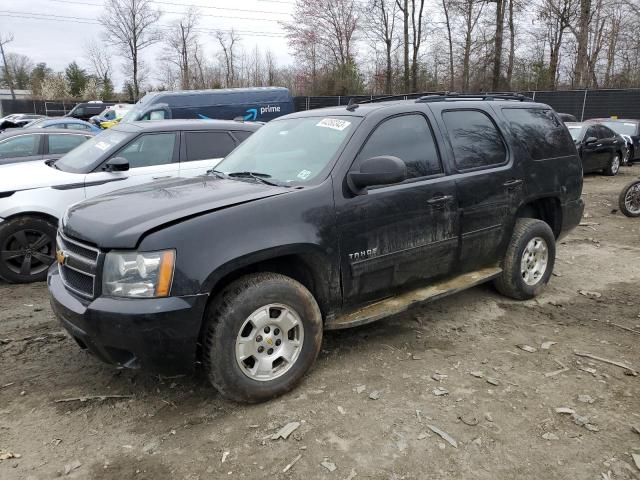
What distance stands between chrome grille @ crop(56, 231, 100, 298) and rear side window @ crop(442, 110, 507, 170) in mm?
2878

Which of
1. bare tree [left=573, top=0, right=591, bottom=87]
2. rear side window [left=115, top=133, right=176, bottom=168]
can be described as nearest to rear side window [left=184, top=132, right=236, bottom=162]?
rear side window [left=115, top=133, right=176, bottom=168]

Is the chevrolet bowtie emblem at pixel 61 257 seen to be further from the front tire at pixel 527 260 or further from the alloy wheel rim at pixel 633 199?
the alloy wheel rim at pixel 633 199

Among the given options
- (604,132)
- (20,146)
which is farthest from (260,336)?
(604,132)

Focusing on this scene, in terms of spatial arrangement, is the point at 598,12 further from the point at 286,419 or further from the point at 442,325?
the point at 286,419

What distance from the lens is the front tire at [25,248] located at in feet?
18.1

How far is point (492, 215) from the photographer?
438 centimetres

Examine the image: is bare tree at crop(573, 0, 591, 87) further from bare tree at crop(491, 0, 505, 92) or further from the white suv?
the white suv

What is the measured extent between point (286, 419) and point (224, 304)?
2.64ft

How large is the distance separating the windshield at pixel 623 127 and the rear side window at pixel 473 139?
1480 centimetres

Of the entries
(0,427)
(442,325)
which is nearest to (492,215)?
(442,325)

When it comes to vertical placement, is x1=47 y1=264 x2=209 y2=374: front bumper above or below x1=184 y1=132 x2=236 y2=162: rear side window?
below

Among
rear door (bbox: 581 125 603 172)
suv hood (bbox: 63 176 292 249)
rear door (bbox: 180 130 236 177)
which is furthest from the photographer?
rear door (bbox: 581 125 603 172)

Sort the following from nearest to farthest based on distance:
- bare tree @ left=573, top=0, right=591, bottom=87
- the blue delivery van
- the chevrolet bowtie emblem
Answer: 1. the chevrolet bowtie emblem
2. the blue delivery van
3. bare tree @ left=573, top=0, right=591, bottom=87

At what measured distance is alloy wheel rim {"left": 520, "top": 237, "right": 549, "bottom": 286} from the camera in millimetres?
4840
